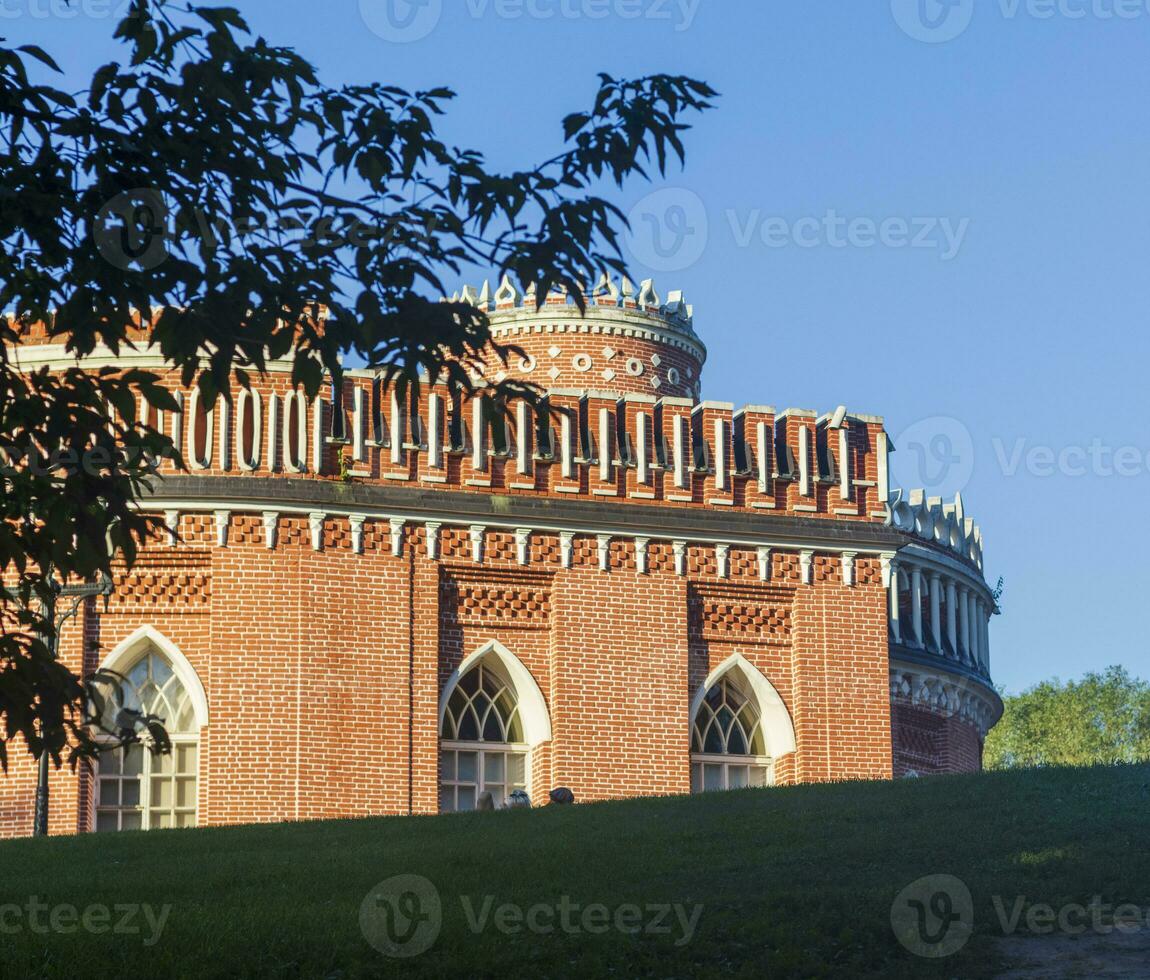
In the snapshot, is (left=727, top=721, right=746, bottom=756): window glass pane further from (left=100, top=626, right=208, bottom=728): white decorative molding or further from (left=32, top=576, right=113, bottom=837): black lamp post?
(left=32, top=576, right=113, bottom=837): black lamp post

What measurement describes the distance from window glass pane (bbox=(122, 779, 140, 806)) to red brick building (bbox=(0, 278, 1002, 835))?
38mm

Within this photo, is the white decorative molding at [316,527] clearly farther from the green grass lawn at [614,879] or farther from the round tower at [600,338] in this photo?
the round tower at [600,338]

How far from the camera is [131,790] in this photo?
84.3 feet

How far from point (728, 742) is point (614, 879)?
11956mm

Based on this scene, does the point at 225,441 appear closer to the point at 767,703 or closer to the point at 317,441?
the point at 317,441

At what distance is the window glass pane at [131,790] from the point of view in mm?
25656

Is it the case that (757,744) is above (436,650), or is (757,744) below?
below

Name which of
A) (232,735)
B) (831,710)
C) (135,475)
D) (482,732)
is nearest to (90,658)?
(232,735)

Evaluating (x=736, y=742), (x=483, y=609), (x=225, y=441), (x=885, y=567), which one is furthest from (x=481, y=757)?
(x=885, y=567)

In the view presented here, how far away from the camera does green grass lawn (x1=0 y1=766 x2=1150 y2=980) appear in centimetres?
1334

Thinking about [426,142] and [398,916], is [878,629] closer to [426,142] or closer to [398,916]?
[398,916]

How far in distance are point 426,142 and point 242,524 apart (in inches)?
623

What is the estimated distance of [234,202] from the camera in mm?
10484

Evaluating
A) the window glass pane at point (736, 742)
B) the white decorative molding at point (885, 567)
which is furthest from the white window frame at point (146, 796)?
the white decorative molding at point (885, 567)
